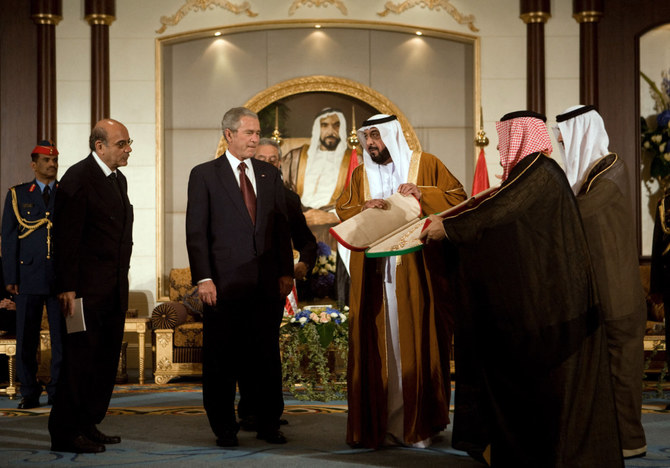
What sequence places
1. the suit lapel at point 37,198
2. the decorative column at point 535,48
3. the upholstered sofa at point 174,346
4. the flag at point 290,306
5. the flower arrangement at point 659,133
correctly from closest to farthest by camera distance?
the suit lapel at point 37,198, the flag at point 290,306, the upholstered sofa at point 174,346, the flower arrangement at point 659,133, the decorative column at point 535,48

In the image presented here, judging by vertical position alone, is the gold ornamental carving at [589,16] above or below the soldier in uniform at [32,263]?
above

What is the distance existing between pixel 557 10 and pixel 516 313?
5.42m

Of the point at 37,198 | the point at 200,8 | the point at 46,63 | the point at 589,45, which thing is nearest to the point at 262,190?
the point at 37,198

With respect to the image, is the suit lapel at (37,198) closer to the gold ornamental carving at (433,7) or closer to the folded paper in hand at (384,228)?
the folded paper in hand at (384,228)

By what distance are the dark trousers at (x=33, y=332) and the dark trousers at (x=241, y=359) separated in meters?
2.02

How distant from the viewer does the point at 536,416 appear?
2.98 metres

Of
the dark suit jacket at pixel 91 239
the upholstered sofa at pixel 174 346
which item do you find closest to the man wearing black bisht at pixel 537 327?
the dark suit jacket at pixel 91 239

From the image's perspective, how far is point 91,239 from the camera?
375 cm

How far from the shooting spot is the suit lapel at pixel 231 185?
12.6 feet

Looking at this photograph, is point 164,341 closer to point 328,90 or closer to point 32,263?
point 32,263

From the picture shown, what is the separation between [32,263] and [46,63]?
2820 millimetres

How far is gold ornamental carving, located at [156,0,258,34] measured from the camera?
25.3ft

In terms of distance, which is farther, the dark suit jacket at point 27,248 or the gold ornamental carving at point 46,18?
the gold ornamental carving at point 46,18

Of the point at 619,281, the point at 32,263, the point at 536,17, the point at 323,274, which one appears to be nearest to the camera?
the point at 619,281
